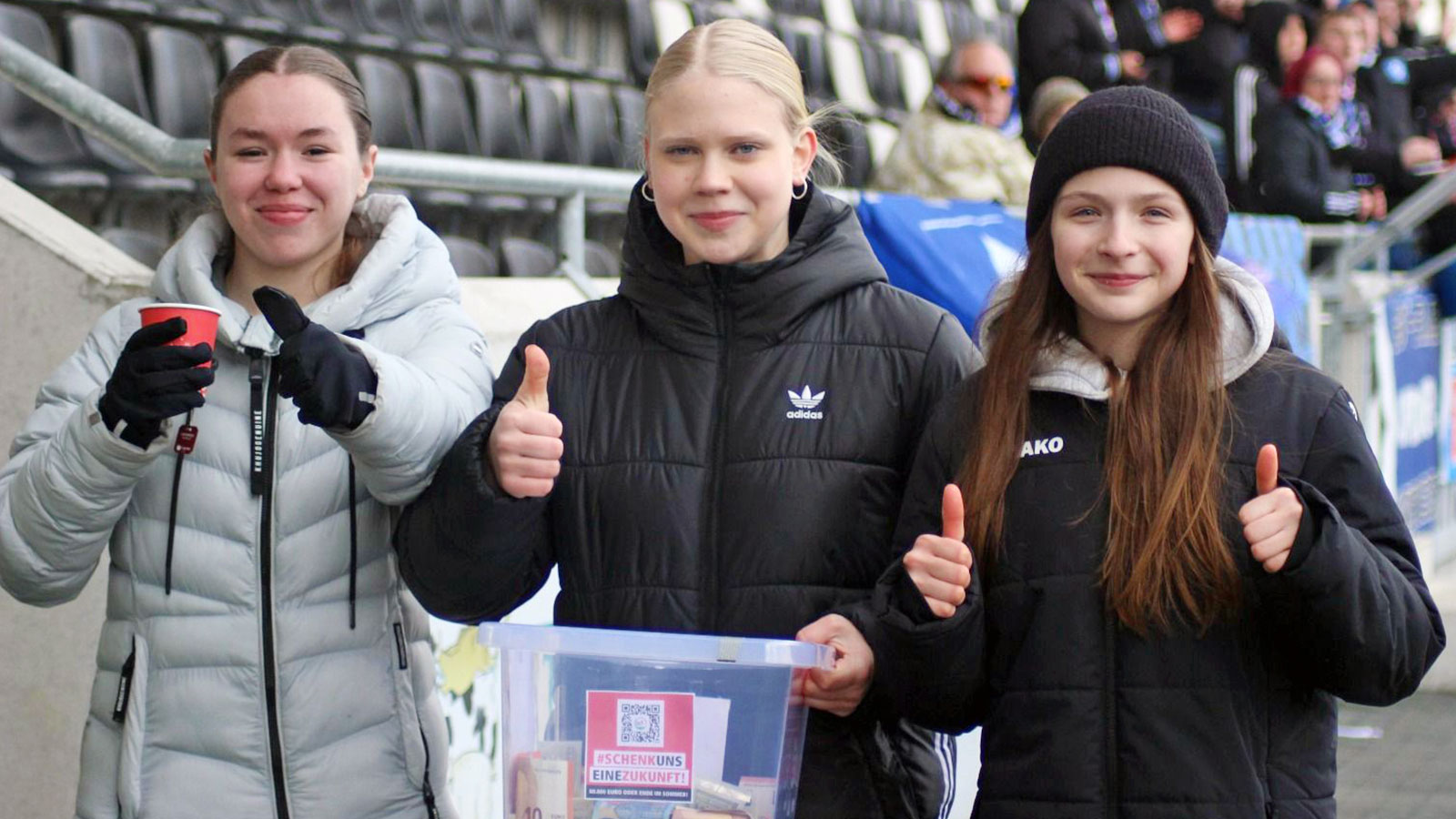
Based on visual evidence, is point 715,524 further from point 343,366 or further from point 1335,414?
point 1335,414

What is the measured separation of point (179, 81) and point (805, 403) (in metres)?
3.80

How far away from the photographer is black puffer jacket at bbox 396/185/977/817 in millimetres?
2193

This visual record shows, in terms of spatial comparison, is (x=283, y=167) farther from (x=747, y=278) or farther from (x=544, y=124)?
(x=544, y=124)

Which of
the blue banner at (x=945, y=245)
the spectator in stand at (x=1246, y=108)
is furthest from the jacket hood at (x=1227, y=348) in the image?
the spectator in stand at (x=1246, y=108)

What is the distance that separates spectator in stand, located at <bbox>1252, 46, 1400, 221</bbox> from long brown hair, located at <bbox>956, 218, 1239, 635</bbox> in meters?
7.18

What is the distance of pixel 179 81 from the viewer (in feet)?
17.8

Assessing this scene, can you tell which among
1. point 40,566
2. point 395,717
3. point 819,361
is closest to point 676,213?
point 819,361

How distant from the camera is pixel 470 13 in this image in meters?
7.36

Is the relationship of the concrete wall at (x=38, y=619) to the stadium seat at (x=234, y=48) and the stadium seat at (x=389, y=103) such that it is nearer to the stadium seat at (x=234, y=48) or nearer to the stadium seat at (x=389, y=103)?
the stadium seat at (x=234, y=48)

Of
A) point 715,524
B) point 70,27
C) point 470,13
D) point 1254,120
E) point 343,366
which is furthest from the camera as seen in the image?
point 1254,120

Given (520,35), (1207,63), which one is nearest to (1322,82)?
(1207,63)

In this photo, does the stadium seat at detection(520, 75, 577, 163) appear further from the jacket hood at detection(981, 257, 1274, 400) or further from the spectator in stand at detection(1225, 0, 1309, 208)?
the jacket hood at detection(981, 257, 1274, 400)

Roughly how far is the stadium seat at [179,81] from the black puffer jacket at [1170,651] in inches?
153

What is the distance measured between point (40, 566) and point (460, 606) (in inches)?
21.8
